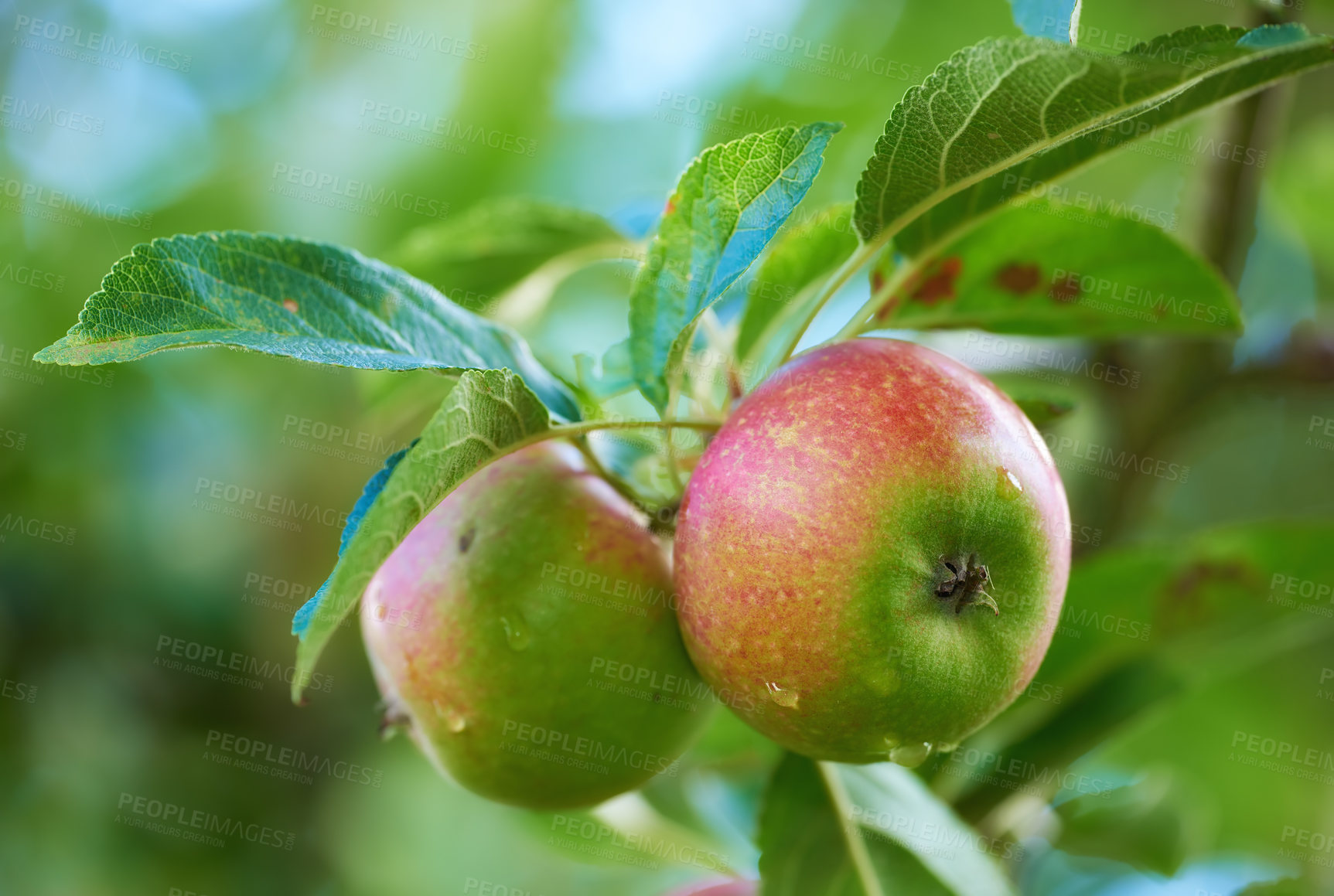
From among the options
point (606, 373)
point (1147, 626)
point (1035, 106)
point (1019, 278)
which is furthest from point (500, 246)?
point (1147, 626)

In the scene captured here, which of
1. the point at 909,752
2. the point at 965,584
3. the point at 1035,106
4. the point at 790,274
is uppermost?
the point at 1035,106

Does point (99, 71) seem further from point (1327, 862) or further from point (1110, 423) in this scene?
point (1327, 862)

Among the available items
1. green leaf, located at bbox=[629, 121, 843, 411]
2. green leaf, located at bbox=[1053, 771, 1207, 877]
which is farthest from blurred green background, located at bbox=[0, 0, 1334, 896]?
green leaf, located at bbox=[629, 121, 843, 411]

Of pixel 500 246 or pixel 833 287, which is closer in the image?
pixel 833 287

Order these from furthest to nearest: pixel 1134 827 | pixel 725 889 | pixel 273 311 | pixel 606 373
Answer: pixel 1134 827
pixel 725 889
pixel 606 373
pixel 273 311

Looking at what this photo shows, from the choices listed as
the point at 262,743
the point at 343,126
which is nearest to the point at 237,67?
the point at 343,126

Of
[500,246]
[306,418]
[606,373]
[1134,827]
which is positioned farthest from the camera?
[306,418]

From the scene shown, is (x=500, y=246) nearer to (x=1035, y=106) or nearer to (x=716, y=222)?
(x=716, y=222)
